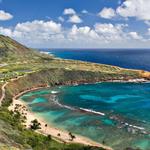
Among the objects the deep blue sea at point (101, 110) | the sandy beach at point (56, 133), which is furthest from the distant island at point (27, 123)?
the deep blue sea at point (101, 110)

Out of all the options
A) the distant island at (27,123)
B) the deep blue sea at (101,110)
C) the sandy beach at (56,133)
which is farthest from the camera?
the deep blue sea at (101,110)

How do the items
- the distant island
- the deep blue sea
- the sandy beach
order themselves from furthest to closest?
the deep blue sea
the sandy beach
the distant island

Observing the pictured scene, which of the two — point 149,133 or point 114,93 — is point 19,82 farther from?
point 149,133

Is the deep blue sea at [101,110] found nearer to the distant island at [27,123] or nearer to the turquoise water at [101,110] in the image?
the turquoise water at [101,110]

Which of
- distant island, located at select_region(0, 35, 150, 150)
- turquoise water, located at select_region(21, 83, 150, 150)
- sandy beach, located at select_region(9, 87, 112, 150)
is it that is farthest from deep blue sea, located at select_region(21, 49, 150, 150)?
distant island, located at select_region(0, 35, 150, 150)

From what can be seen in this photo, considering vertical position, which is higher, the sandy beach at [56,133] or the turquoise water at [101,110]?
the turquoise water at [101,110]

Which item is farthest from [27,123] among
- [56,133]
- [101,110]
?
[101,110]

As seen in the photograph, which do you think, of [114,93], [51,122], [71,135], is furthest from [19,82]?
[71,135]

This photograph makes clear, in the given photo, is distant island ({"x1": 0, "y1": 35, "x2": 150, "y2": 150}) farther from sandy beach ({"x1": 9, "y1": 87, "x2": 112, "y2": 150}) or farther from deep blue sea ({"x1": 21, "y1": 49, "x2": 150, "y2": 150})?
deep blue sea ({"x1": 21, "y1": 49, "x2": 150, "y2": 150})
